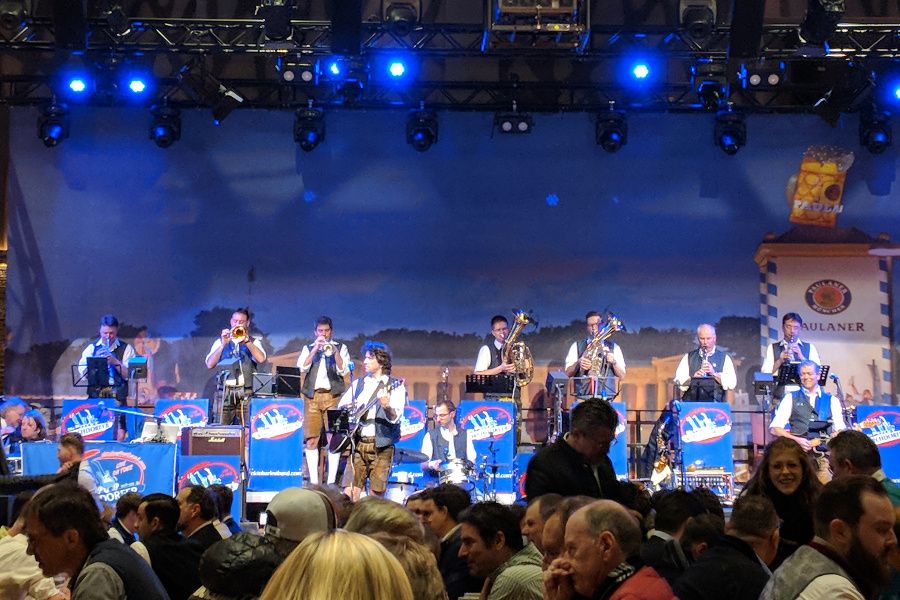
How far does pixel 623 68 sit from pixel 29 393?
29.2 ft

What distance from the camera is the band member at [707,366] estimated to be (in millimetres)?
13812

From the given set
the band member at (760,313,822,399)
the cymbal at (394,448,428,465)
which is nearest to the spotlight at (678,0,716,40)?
the band member at (760,313,822,399)

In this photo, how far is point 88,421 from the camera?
12.9 metres

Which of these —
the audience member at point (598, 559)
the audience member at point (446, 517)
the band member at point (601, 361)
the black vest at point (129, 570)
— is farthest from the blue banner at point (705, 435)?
the black vest at point (129, 570)

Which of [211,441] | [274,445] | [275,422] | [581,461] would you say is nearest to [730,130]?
[275,422]

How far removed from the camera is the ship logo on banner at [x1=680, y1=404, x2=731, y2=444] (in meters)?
12.7

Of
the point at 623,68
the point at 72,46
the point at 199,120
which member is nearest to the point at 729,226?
the point at 623,68

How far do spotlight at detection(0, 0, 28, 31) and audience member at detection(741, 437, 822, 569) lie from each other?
1122 cm

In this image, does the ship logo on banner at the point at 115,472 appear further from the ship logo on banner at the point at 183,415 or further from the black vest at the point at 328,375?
the black vest at the point at 328,375

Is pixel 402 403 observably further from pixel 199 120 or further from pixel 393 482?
pixel 199 120

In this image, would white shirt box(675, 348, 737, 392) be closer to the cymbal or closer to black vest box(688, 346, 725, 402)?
black vest box(688, 346, 725, 402)

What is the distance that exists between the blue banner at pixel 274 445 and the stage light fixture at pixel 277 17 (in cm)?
406

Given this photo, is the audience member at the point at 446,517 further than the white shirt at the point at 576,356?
No

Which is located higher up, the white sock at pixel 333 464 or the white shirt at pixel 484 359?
the white shirt at pixel 484 359
